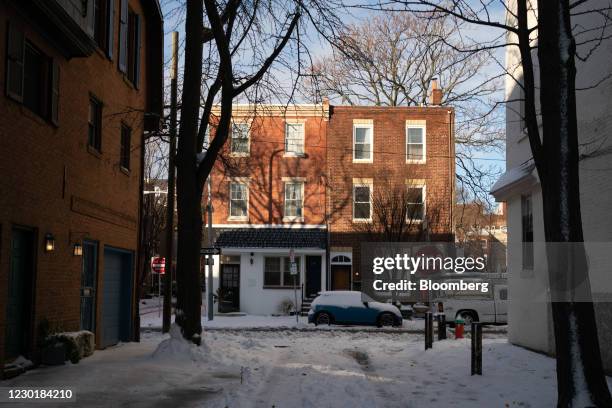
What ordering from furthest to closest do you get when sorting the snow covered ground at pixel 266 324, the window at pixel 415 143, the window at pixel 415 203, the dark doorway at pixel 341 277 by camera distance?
the window at pixel 415 143 → the dark doorway at pixel 341 277 → the window at pixel 415 203 → the snow covered ground at pixel 266 324

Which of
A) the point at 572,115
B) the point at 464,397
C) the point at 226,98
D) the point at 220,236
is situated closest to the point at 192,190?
the point at 226,98

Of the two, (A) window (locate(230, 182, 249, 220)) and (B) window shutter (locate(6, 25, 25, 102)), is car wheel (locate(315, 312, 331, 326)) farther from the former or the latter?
(B) window shutter (locate(6, 25, 25, 102))

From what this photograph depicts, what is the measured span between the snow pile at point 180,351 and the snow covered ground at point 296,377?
2 centimetres

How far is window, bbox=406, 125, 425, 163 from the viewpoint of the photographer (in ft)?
112

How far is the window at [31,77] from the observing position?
1080 cm

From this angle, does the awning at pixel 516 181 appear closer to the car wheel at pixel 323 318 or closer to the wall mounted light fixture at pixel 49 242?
the wall mounted light fixture at pixel 49 242

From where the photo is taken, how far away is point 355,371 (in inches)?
519

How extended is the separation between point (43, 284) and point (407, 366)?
23.8ft

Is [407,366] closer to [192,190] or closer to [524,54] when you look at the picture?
[192,190]

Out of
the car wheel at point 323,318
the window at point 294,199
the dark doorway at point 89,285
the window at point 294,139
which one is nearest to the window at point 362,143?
the window at point 294,139

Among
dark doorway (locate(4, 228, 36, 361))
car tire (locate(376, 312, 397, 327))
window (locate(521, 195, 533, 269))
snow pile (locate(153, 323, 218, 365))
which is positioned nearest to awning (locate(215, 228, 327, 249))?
car tire (locate(376, 312, 397, 327))

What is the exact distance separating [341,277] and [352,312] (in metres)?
7.41

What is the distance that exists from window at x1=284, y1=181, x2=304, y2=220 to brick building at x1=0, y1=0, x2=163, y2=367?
53.7ft

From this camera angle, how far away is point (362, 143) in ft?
Answer: 113
